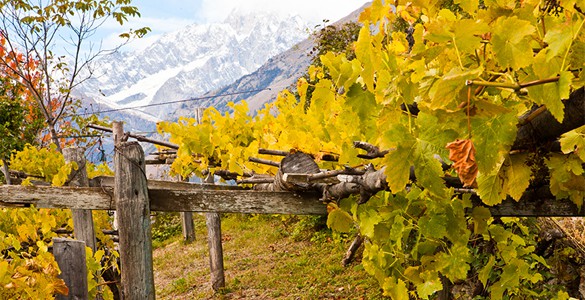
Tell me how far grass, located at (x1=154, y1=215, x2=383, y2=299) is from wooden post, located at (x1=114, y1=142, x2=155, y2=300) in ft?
13.6

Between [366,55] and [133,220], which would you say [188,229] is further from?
[366,55]

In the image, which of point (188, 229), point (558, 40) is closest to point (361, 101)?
point (558, 40)

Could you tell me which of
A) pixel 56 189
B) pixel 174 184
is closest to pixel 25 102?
pixel 174 184

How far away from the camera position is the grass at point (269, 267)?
25.7 feet

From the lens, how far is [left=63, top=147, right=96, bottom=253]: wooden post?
16.6 feet

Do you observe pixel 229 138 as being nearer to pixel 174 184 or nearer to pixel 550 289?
pixel 174 184

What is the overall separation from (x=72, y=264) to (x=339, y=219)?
4.65 ft

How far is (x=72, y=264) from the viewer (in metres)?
2.38

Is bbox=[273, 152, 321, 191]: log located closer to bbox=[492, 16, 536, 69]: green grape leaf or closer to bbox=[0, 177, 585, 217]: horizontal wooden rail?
bbox=[0, 177, 585, 217]: horizontal wooden rail

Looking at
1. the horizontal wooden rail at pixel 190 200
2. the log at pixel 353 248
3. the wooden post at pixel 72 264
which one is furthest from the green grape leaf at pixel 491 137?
the log at pixel 353 248

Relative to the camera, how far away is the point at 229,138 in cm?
306

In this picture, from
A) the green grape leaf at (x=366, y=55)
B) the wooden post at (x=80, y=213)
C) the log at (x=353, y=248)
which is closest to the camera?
the green grape leaf at (x=366, y=55)

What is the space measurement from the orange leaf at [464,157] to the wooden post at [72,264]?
2177 mm

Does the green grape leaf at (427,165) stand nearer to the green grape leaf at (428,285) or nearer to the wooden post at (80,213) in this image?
the green grape leaf at (428,285)
